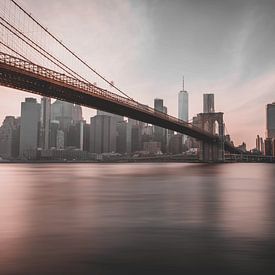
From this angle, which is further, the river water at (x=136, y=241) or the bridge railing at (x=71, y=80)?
the bridge railing at (x=71, y=80)

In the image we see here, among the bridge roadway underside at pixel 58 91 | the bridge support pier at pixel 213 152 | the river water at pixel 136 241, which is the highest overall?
the bridge roadway underside at pixel 58 91

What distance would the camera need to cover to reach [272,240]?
702cm

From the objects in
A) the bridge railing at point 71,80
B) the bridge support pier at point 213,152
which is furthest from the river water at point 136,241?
the bridge support pier at point 213,152

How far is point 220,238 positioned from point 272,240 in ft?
3.33

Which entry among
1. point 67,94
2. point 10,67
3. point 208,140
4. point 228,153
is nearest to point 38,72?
point 10,67

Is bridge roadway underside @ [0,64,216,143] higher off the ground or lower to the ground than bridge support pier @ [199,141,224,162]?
higher

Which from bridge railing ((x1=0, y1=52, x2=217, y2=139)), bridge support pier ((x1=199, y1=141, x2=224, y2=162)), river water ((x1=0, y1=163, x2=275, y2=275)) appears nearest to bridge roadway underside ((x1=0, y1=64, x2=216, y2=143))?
bridge railing ((x1=0, y1=52, x2=217, y2=139))

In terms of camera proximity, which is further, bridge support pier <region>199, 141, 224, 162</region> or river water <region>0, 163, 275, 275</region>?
bridge support pier <region>199, 141, 224, 162</region>

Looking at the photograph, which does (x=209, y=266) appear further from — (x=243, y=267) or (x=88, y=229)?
(x=88, y=229)

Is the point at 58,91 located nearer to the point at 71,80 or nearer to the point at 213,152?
the point at 71,80

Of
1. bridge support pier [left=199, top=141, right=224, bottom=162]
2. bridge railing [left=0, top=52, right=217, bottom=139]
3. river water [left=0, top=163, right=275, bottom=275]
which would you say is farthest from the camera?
bridge support pier [left=199, top=141, right=224, bottom=162]

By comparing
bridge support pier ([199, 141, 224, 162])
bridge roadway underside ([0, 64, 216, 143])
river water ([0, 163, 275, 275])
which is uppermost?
bridge roadway underside ([0, 64, 216, 143])

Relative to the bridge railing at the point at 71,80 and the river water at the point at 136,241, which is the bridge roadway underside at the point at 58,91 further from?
the river water at the point at 136,241

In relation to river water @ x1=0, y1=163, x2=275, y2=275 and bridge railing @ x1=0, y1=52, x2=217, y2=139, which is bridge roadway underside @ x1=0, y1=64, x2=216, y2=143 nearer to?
bridge railing @ x1=0, y1=52, x2=217, y2=139
